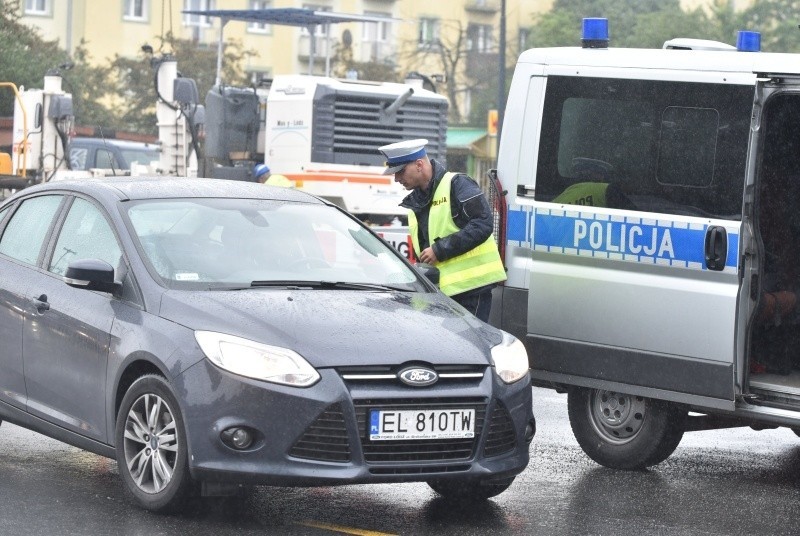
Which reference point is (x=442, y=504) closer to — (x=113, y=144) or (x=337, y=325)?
(x=337, y=325)

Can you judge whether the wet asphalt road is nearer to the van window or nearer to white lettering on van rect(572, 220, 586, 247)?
white lettering on van rect(572, 220, 586, 247)

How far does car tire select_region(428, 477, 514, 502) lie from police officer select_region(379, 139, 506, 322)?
160cm

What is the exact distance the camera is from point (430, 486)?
25.8 ft

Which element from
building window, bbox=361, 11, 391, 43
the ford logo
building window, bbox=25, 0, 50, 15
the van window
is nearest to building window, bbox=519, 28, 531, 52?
building window, bbox=361, 11, 391, 43

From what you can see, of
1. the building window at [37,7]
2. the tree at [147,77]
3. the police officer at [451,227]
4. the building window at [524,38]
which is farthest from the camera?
the building window at [524,38]

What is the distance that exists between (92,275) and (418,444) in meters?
1.63

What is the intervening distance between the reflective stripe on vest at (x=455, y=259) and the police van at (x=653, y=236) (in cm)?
9

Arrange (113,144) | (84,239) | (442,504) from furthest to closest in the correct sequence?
(113,144) < (84,239) < (442,504)

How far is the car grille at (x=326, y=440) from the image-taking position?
22.1ft

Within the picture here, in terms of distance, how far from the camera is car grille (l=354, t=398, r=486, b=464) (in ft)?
22.3

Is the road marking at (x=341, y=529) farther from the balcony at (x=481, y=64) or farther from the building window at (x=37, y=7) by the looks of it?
the balcony at (x=481, y=64)

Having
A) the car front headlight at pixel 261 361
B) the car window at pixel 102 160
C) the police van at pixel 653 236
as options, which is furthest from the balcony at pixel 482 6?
the car front headlight at pixel 261 361

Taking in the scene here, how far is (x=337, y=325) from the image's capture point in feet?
23.1

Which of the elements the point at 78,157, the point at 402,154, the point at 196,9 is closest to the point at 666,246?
the point at 402,154
